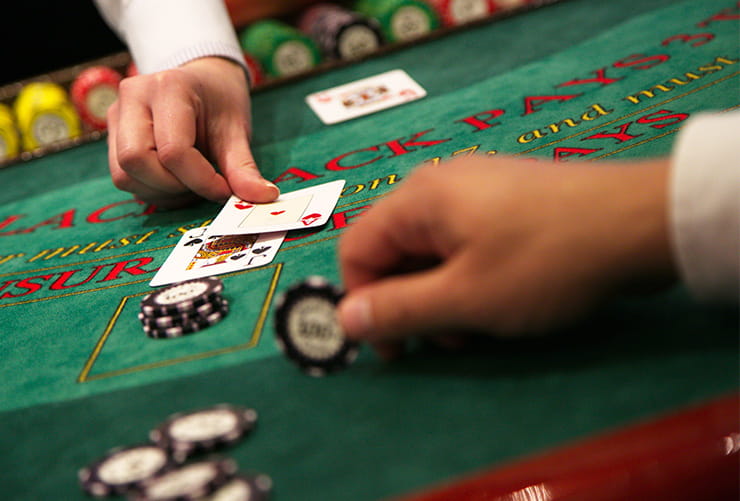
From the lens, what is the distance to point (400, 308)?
996 millimetres

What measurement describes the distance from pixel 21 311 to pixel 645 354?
1.38 meters

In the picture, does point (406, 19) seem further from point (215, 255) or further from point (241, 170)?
point (215, 255)

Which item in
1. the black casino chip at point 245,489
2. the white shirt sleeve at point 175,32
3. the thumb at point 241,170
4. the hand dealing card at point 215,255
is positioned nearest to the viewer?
the black casino chip at point 245,489

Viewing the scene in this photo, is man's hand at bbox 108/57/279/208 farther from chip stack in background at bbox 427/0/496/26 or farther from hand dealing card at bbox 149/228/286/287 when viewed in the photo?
chip stack in background at bbox 427/0/496/26

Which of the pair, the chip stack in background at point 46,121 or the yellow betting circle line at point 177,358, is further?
the chip stack in background at point 46,121

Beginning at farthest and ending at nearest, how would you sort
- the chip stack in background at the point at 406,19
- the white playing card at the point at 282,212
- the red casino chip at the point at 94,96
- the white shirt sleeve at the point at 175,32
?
the red casino chip at the point at 94,96 → the chip stack in background at the point at 406,19 → the white shirt sleeve at the point at 175,32 → the white playing card at the point at 282,212

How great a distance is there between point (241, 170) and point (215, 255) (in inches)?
15.2

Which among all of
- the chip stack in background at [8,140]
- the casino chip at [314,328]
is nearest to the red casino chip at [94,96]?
the chip stack in background at [8,140]

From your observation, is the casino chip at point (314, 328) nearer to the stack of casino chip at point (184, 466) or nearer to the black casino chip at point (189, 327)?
the stack of casino chip at point (184, 466)

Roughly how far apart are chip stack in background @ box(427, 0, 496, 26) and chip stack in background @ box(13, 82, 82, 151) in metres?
1.74

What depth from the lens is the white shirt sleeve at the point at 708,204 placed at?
0.89 metres

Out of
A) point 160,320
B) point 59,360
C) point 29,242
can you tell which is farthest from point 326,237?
point 29,242

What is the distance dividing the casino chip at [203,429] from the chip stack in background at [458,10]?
2723 mm

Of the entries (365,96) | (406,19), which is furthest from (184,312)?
(406,19)
